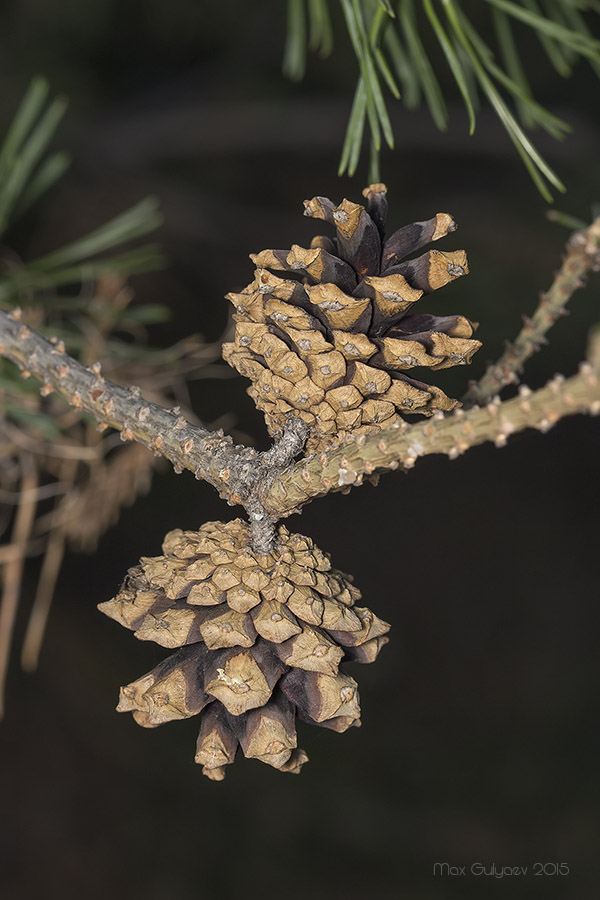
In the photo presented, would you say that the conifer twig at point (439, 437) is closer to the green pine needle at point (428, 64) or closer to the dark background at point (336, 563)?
the green pine needle at point (428, 64)

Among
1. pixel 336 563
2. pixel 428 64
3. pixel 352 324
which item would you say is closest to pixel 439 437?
pixel 352 324

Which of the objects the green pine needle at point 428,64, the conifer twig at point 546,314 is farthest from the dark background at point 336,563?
the conifer twig at point 546,314

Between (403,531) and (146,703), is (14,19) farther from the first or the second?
(403,531)

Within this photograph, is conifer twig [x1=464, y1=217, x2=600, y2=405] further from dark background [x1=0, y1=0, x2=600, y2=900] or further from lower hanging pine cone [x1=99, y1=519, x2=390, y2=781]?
dark background [x1=0, y1=0, x2=600, y2=900]

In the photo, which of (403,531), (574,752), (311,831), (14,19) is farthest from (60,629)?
(574,752)

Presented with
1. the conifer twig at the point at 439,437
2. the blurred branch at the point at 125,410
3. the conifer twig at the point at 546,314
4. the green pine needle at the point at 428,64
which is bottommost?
the conifer twig at the point at 439,437

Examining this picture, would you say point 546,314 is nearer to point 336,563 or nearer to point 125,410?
point 125,410
